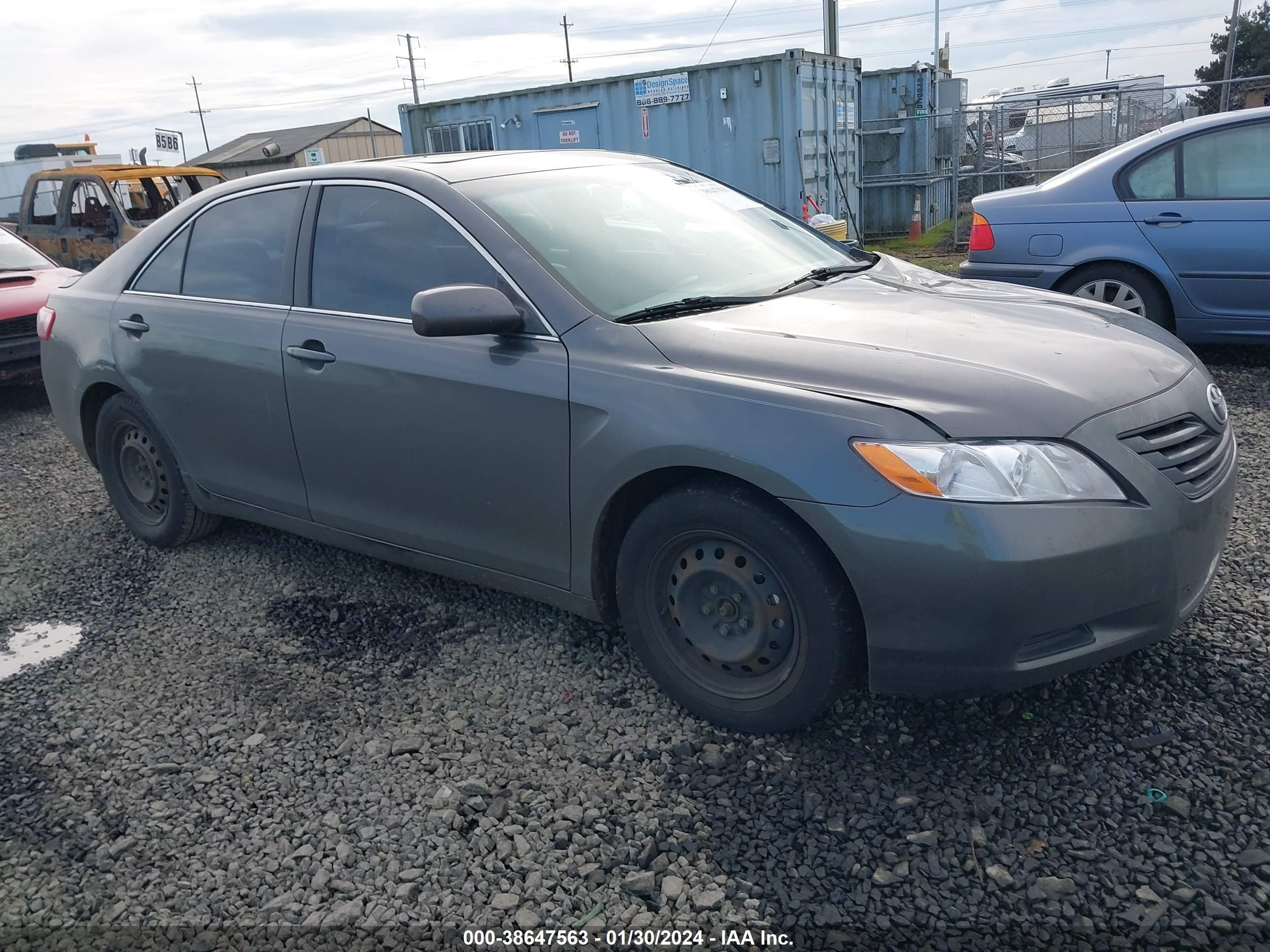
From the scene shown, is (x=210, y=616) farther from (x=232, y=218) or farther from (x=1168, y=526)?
(x=1168, y=526)

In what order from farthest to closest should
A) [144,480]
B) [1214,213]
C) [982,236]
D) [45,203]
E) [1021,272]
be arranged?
[45,203] < [982,236] < [1021,272] < [1214,213] < [144,480]

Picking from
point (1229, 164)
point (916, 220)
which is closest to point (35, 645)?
point (1229, 164)

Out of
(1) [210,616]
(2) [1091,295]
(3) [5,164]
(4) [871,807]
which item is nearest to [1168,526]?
(4) [871,807]

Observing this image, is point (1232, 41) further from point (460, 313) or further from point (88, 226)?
point (460, 313)

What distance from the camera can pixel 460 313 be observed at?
2.98 meters

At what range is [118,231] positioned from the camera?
12492 millimetres

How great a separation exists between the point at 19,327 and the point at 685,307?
6630 mm

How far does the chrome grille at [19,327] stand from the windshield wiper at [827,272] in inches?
258

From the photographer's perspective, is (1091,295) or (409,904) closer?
(409,904)

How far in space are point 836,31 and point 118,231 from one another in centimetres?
1315

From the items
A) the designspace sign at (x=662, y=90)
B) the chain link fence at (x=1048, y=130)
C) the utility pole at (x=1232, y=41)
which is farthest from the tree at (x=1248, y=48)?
Result: the designspace sign at (x=662, y=90)

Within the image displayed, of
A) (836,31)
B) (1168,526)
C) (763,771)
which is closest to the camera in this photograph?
(1168,526)

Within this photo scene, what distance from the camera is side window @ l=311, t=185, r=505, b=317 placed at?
10.9 feet

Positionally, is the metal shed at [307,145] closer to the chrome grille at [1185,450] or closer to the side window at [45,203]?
the side window at [45,203]
